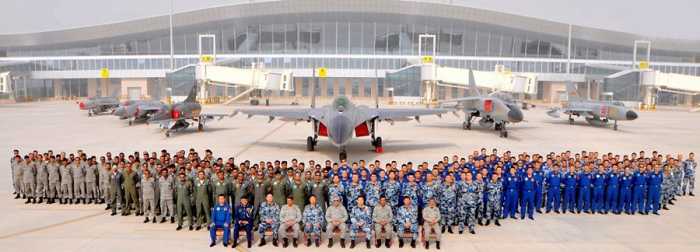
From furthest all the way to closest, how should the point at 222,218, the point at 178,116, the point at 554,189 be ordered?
the point at 178,116
the point at 554,189
the point at 222,218

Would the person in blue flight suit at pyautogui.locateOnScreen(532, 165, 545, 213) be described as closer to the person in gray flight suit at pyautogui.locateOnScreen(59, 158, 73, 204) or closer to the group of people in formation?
the group of people in formation

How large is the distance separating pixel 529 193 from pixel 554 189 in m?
0.97

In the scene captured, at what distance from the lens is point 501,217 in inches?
459

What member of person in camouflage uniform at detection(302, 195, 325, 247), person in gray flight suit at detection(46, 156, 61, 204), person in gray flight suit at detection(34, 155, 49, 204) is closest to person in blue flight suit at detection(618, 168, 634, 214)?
person in camouflage uniform at detection(302, 195, 325, 247)

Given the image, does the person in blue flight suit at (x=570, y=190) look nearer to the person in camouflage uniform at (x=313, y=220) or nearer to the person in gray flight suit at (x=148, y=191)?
the person in camouflage uniform at (x=313, y=220)

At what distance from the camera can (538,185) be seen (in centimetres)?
1164

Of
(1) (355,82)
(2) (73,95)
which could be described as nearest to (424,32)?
(1) (355,82)

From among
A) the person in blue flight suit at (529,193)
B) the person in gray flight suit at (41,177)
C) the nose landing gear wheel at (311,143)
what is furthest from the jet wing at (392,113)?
the person in gray flight suit at (41,177)

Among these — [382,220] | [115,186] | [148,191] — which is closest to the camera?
[382,220]

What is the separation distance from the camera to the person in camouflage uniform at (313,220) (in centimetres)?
955

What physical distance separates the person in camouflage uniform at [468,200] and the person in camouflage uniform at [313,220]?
311 centimetres

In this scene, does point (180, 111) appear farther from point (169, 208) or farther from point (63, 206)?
point (169, 208)

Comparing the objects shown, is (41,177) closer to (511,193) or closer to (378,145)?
(511,193)

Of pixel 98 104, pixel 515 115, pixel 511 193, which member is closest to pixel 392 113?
pixel 515 115
